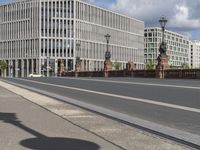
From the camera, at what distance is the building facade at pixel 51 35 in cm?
→ 16000

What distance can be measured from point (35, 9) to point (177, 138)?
512 feet

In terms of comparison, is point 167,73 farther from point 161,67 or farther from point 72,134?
point 72,134

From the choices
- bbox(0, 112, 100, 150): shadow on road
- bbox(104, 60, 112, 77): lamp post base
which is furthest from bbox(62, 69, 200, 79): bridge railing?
bbox(0, 112, 100, 150): shadow on road

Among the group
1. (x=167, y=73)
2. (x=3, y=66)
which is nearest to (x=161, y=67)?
(x=167, y=73)

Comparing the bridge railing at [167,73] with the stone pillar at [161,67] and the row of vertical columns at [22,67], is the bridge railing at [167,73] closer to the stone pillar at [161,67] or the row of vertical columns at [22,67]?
the stone pillar at [161,67]

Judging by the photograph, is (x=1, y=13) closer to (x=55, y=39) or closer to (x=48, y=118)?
(x=55, y=39)

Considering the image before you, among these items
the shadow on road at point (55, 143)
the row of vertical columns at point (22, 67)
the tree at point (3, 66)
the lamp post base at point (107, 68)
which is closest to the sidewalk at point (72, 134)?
the shadow on road at point (55, 143)

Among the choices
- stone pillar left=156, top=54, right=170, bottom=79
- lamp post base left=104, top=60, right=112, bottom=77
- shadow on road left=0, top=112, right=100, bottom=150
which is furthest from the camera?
lamp post base left=104, top=60, right=112, bottom=77

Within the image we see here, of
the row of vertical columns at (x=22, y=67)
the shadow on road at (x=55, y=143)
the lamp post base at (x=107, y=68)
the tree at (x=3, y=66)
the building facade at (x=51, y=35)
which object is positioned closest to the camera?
the shadow on road at (x=55, y=143)

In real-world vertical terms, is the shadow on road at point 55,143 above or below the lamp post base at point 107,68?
below

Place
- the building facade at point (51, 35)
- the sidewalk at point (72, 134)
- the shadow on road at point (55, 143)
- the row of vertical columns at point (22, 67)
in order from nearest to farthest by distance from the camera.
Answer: the shadow on road at point (55, 143)
the sidewalk at point (72, 134)
the building facade at point (51, 35)
the row of vertical columns at point (22, 67)

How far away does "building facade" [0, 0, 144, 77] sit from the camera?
160000mm

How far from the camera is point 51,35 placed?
160 m

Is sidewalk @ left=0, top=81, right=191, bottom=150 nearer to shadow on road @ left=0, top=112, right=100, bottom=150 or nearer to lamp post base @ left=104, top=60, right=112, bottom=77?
shadow on road @ left=0, top=112, right=100, bottom=150
